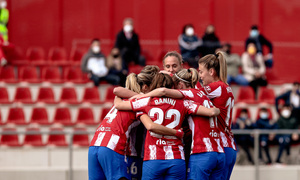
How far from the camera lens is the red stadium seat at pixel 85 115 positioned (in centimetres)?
1350

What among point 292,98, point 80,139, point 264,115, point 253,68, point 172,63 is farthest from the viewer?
point 253,68

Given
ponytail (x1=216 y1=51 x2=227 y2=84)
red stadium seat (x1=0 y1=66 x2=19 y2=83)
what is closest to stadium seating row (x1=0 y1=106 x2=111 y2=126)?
red stadium seat (x1=0 y1=66 x2=19 y2=83)

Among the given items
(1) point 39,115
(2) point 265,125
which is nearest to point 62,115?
(1) point 39,115

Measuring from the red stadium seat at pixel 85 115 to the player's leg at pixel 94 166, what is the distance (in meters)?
6.85

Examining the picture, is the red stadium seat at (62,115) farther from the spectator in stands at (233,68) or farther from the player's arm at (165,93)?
the player's arm at (165,93)

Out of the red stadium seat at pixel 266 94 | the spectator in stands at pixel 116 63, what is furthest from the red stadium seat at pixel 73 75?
the red stadium seat at pixel 266 94

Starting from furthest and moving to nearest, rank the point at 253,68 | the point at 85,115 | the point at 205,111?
1. the point at 253,68
2. the point at 85,115
3. the point at 205,111

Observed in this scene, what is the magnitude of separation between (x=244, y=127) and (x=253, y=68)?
2.90 meters

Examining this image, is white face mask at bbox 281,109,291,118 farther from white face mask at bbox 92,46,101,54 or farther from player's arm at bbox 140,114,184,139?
player's arm at bbox 140,114,184,139

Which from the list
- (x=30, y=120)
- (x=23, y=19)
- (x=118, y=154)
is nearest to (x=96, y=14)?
(x=23, y=19)

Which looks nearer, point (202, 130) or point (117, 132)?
point (202, 130)

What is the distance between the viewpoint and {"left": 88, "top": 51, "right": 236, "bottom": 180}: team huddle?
6262mm

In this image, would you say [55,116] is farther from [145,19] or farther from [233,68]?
[145,19]

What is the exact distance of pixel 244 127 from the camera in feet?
41.1
